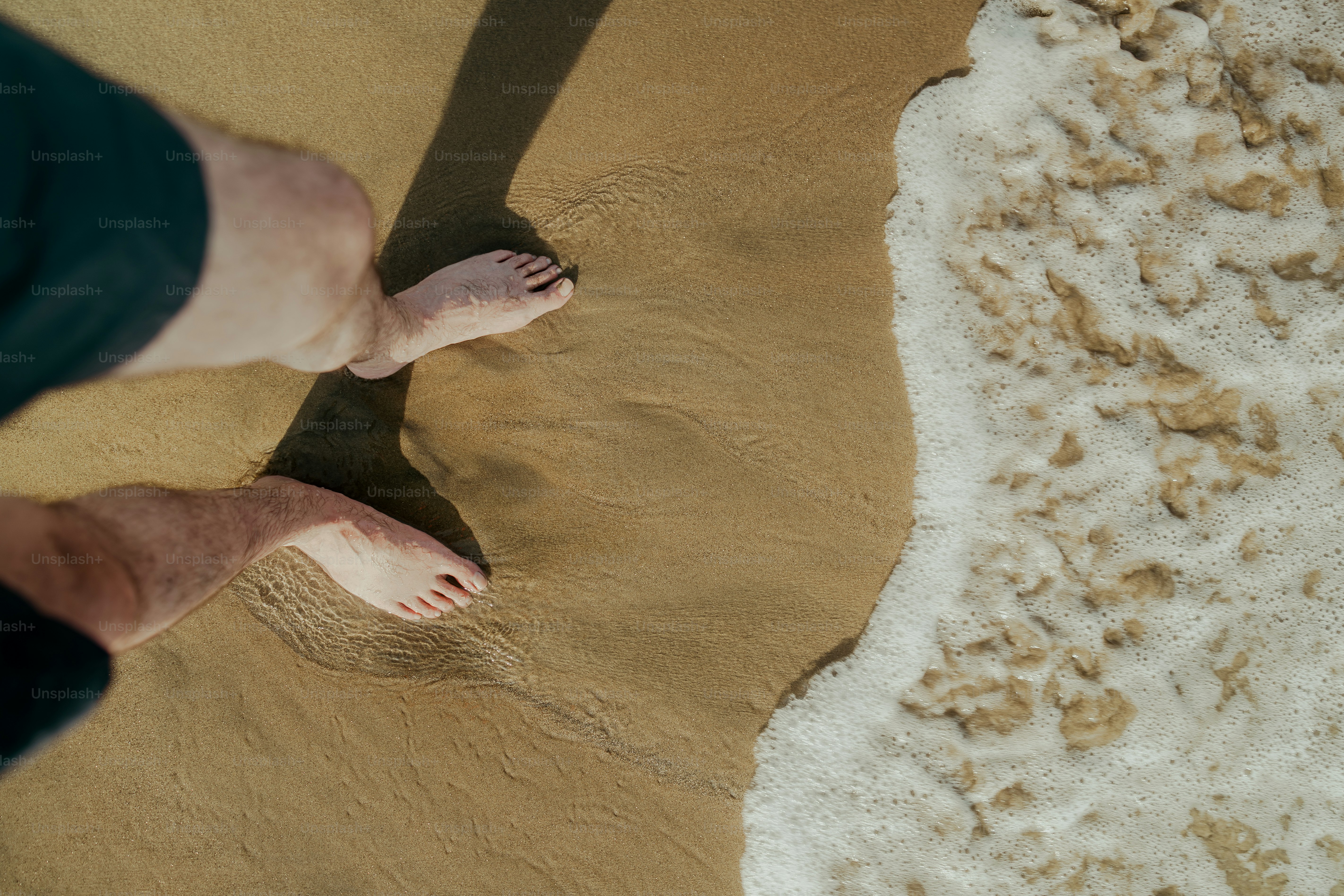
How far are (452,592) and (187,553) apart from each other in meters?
0.82

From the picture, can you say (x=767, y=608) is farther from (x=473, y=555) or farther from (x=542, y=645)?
(x=473, y=555)

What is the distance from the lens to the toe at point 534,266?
8.33ft

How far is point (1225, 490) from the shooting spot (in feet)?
8.21

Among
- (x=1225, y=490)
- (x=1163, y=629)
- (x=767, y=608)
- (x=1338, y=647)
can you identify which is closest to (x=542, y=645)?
(x=767, y=608)

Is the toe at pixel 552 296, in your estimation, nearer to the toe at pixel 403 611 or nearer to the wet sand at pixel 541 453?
the wet sand at pixel 541 453

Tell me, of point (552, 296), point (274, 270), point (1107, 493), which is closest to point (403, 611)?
point (552, 296)

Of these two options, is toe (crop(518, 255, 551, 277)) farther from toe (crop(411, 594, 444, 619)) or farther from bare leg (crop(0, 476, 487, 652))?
toe (crop(411, 594, 444, 619))

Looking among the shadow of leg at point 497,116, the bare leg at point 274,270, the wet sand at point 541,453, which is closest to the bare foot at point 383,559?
the wet sand at point 541,453

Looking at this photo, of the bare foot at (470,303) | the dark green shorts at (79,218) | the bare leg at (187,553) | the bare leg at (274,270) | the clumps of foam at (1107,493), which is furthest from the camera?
the clumps of foam at (1107,493)

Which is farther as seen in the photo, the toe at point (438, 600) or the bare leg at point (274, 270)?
the toe at point (438, 600)

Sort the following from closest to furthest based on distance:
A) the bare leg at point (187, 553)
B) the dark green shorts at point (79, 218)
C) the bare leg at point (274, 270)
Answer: the dark green shorts at point (79, 218) → the bare leg at point (274, 270) → the bare leg at point (187, 553)

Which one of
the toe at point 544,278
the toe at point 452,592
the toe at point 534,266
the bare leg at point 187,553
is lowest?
the toe at point 452,592

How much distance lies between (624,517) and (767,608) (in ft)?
1.98

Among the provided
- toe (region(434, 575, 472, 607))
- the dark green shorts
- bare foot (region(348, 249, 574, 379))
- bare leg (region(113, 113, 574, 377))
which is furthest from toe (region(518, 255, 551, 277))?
the dark green shorts
